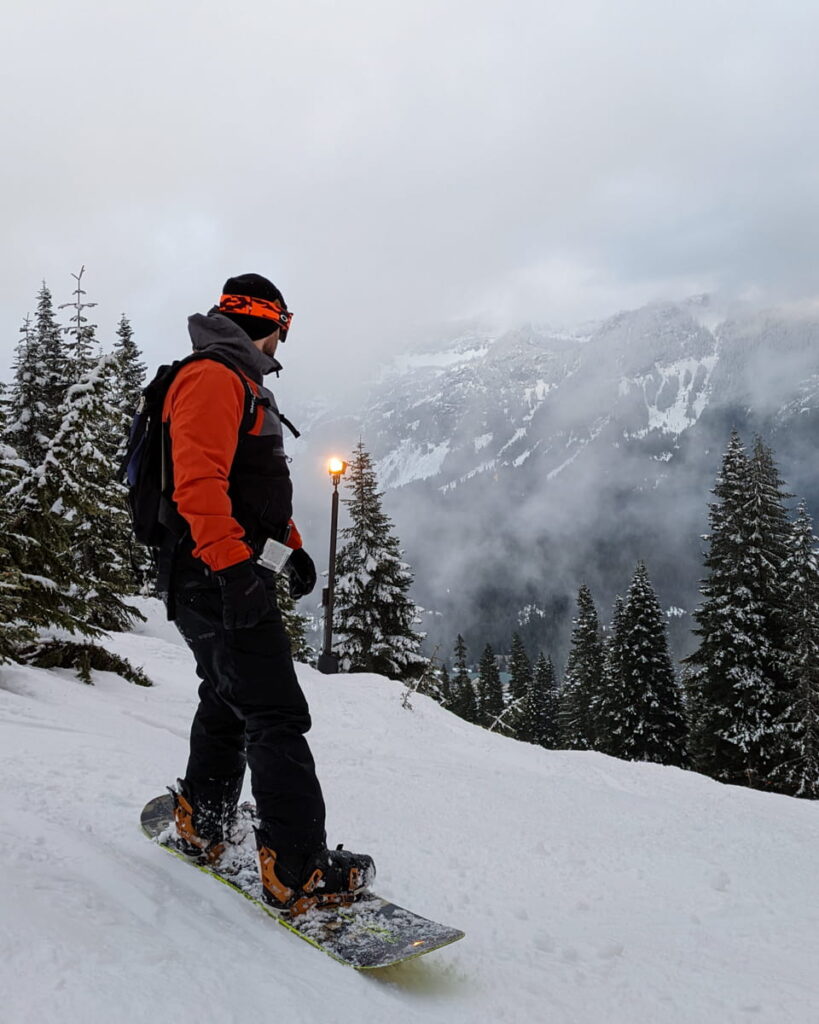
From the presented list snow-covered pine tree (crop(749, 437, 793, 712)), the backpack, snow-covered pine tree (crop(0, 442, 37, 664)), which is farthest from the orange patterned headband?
snow-covered pine tree (crop(749, 437, 793, 712))

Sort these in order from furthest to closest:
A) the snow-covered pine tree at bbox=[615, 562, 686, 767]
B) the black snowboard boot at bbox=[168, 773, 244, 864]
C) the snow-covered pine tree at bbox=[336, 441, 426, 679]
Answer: the snow-covered pine tree at bbox=[615, 562, 686, 767]
the snow-covered pine tree at bbox=[336, 441, 426, 679]
the black snowboard boot at bbox=[168, 773, 244, 864]

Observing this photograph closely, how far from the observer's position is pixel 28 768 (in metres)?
3.91

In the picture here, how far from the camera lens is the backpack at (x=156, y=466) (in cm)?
296

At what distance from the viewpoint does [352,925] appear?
8.46 ft

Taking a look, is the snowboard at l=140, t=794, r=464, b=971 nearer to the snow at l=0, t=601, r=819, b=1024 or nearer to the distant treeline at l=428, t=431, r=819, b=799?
the snow at l=0, t=601, r=819, b=1024

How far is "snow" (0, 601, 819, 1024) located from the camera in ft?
6.63

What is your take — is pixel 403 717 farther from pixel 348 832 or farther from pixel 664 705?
pixel 664 705

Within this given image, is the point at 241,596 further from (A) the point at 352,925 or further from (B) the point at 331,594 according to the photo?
(B) the point at 331,594

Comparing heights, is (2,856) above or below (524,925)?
above

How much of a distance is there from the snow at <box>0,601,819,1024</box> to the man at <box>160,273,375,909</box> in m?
0.28

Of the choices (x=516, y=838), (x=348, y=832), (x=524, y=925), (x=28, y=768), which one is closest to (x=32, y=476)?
(x=28, y=768)

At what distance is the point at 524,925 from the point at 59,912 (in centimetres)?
197

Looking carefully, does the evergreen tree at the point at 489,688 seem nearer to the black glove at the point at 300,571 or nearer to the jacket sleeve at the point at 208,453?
the black glove at the point at 300,571

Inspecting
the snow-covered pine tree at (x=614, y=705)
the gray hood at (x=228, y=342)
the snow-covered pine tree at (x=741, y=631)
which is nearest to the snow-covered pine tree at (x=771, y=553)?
the snow-covered pine tree at (x=741, y=631)
